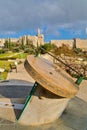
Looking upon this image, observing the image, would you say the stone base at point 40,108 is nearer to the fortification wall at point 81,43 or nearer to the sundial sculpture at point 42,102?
the sundial sculpture at point 42,102

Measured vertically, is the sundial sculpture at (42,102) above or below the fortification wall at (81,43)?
above

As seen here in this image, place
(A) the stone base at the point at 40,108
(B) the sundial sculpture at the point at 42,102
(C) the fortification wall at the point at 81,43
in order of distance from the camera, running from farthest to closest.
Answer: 1. (C) the fortification wall at the point at 81,43
2. (A) the stone base at the point at 40,108
3. (B) the sundial sculpture at the point at 42,102

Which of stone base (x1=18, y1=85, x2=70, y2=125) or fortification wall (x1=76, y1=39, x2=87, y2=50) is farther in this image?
fortification wall (x1=76, y1=39, x2=87, y2=50)

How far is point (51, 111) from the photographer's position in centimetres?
498

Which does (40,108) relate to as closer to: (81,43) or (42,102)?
(42,102)

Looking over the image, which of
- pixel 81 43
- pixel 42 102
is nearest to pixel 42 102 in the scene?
pixel 42 102

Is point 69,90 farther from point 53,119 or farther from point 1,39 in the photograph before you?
point 1,39

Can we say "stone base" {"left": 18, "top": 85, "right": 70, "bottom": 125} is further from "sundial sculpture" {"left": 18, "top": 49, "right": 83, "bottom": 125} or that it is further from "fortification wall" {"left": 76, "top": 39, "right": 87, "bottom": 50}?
"fortification wall" {"left": 76, "top": 39, "right": 87, "bottom": 50}

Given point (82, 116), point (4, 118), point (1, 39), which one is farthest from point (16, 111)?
point (1, 39)

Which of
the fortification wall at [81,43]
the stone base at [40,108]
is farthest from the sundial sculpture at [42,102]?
the fortification wall at [81,43]

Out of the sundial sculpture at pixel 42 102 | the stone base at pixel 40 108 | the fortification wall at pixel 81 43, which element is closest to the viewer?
the sundial sculpture at pixel 42 102

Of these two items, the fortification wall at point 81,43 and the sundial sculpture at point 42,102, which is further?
the fortification wall at point 81,43

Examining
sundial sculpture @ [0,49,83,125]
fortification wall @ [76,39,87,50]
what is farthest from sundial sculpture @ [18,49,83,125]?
fortification wall @ [76,39,87,50]

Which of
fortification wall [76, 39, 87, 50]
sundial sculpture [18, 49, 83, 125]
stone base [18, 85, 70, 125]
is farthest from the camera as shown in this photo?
fortification wall [76, 39, 87, 50]
